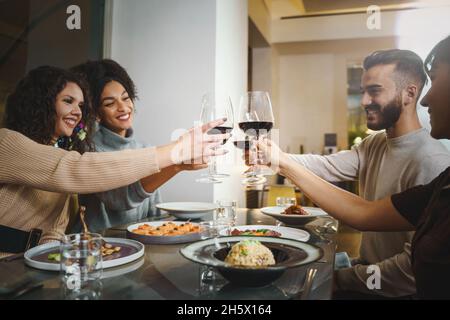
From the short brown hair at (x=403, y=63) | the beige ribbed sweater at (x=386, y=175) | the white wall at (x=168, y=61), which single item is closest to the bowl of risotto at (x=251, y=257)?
the beige ribbed sweater at (x=386, y=175)

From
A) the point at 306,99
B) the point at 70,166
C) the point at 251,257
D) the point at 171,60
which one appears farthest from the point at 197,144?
the point at 306,99

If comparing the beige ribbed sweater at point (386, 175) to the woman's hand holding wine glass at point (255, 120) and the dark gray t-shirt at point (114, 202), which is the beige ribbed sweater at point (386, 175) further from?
the dark gray t-shirt at point (114, 202)

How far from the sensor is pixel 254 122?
1.31 metres

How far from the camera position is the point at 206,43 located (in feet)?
8.06

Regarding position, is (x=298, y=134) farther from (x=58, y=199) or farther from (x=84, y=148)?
(x=58, y=199)

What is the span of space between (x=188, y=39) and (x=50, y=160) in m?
1.63

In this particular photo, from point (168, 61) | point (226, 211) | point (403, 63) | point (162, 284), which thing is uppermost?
point (168, 61)

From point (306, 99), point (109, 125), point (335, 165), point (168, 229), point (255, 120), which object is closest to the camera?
point (168, 229)

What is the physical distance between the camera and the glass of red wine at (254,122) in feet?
4.21

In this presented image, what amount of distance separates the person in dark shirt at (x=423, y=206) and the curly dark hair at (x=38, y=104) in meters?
0.95

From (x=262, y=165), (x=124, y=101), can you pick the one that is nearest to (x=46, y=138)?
(x=124, y=101)

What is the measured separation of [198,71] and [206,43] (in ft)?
0.63

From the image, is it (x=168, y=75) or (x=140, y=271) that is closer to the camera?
(x=140, y=271)

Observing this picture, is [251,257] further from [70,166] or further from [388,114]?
[388,114]
